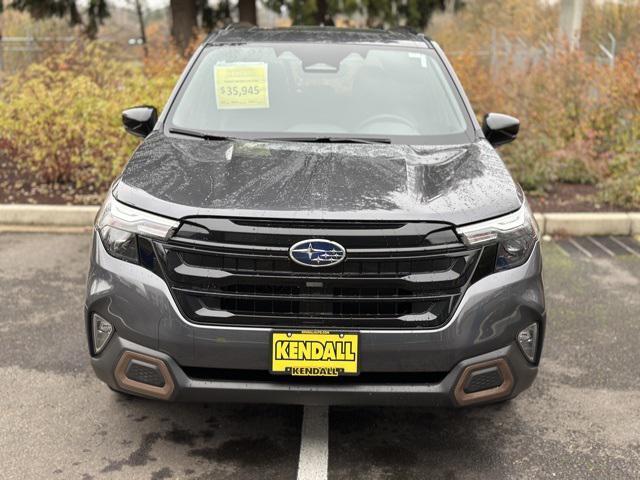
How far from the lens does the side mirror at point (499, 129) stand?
14.3 feet

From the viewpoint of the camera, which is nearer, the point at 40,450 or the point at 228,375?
the point at 228,375

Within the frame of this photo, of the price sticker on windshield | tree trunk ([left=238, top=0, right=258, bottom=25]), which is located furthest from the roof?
tree trunk ([left=238, top=0, right=258, bottom=25])

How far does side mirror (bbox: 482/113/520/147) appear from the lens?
14.3 feet

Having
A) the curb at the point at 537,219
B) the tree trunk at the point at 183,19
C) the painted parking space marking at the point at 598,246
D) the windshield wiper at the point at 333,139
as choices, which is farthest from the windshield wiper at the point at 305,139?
the tree trunk at the point at 183,19

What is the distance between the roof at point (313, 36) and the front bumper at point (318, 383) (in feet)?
7.22

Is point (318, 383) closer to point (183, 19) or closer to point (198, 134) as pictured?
point (198, 134)

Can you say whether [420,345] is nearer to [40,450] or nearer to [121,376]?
[121,376]

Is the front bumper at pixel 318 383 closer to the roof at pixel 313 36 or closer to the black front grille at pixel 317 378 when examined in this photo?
the black front grille at pixel 317 378

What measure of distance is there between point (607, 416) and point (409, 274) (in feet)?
4.90

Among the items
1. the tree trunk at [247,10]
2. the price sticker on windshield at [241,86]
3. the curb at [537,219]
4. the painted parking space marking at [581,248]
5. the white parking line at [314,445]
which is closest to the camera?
the white parking line at [314,445]

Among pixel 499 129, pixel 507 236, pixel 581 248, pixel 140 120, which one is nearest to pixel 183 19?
pixel 581 248

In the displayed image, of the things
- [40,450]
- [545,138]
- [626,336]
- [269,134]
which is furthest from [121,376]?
[545,138]

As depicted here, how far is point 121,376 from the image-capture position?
10.2ft

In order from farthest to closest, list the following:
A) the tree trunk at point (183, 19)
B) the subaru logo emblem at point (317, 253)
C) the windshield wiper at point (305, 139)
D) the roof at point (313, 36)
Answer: the tree trunk at point (183, 19)
the roof at point (313, 36)
the windshield wiper at point (305, 139)
the subaru logo emblem at point (317, 253)
